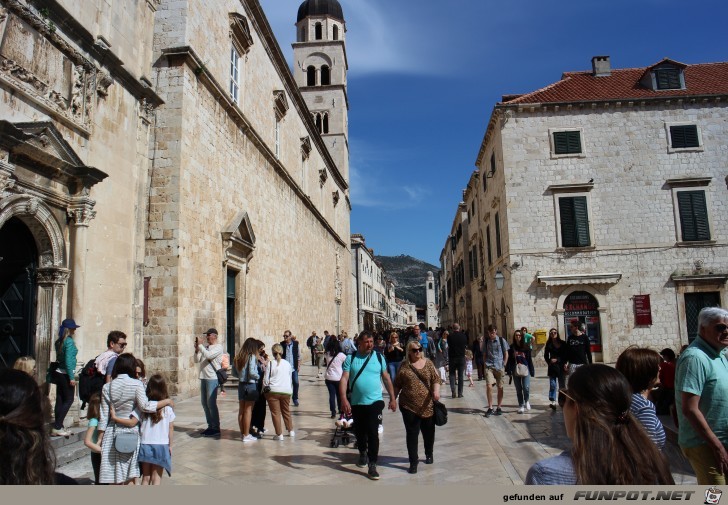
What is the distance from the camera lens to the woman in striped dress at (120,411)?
439 cm

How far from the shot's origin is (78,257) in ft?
27.3

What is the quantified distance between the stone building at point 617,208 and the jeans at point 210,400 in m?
13.0

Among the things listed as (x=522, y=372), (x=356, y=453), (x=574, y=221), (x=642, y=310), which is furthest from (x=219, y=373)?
(x=642, y=310)

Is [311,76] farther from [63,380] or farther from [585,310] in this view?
[63,380]

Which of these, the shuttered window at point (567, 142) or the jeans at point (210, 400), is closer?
the jeans at point (210, 400)

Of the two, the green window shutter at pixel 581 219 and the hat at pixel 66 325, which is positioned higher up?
the green window shutter at pixel 581 219

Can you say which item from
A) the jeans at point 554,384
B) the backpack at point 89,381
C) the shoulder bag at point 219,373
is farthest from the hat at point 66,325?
the jeans at point 554,384

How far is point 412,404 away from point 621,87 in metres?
21.0

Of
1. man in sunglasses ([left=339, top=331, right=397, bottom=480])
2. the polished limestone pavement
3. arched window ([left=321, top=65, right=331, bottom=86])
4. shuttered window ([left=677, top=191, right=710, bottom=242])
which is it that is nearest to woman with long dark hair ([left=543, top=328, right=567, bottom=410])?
the polished limestone pavement

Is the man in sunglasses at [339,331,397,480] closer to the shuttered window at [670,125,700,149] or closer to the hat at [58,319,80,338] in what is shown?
the hat at [58,319,80,338]

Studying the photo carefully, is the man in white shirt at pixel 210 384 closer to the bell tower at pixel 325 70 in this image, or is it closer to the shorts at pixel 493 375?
the shorts at pixel 493 375

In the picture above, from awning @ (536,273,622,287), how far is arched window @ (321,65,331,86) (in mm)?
25934

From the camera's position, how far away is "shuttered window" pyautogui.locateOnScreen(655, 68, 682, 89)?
21.6 m

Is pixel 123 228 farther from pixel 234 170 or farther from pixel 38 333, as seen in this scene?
pixel 234 170
